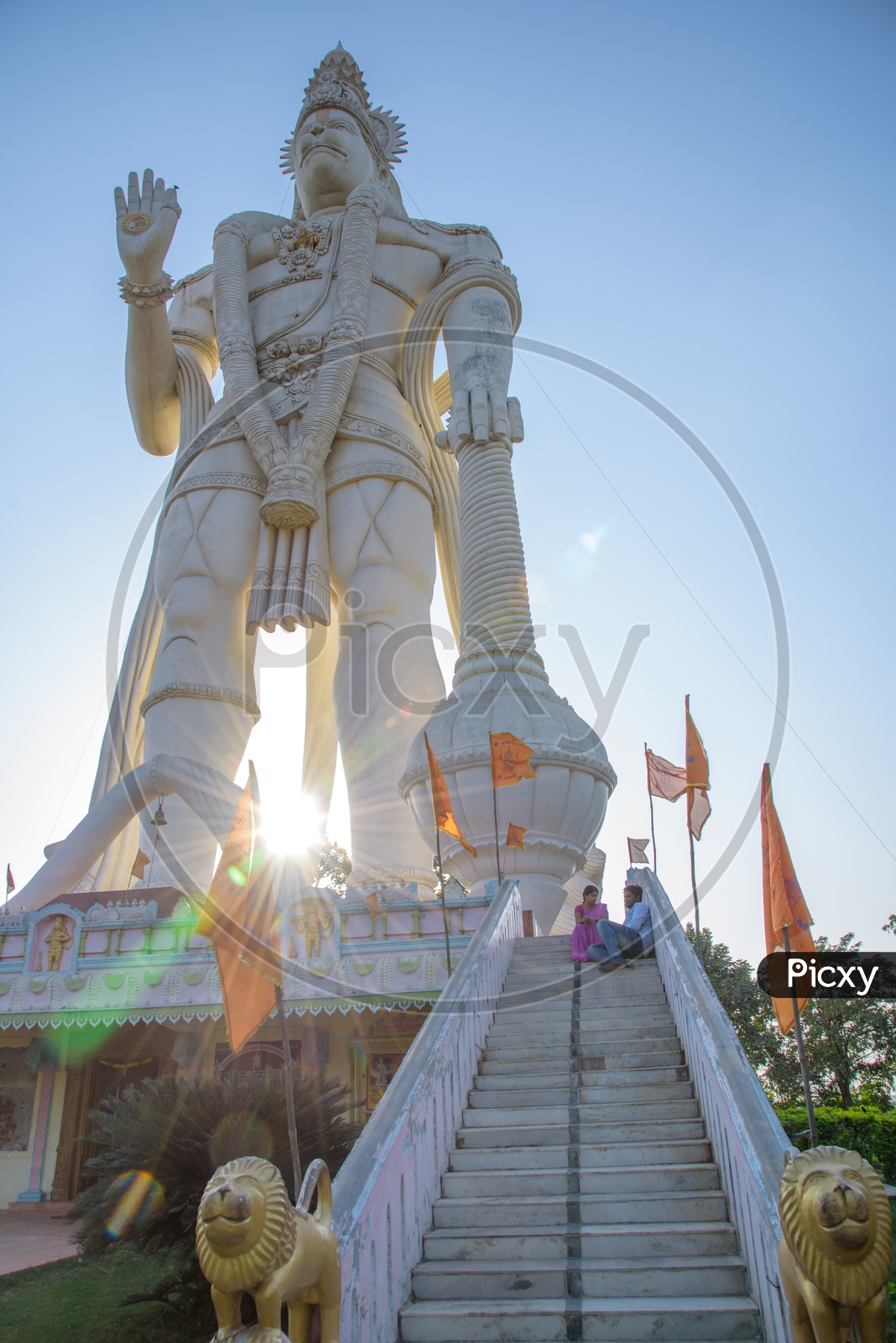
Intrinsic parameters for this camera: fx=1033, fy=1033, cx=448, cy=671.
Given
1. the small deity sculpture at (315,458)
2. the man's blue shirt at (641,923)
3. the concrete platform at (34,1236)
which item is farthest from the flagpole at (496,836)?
the concrete platform at (34,1236)

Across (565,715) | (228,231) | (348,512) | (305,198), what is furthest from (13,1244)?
(305,198)

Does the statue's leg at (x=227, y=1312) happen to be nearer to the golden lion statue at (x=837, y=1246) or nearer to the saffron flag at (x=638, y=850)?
the golden lion statue at (x=837, y=1246)

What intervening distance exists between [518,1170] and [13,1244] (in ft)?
16.9

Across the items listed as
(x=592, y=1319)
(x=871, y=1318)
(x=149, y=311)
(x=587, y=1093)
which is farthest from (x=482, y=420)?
(x=871, y=1318)

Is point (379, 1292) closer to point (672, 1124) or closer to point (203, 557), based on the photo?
point (672, 1124)

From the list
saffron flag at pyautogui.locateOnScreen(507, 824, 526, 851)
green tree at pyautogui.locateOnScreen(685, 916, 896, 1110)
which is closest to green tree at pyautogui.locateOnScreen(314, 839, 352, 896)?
green tree at pyautogui.locateOnScreen(685, 916, 896, 1110)

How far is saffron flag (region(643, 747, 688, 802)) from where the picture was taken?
36.2 ft

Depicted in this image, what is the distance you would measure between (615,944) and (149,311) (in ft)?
29.9

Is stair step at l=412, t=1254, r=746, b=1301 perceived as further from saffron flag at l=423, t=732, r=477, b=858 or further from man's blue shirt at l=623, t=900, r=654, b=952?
saffron flag at l=423, t=732, r=477, b=858

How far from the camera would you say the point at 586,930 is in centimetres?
762

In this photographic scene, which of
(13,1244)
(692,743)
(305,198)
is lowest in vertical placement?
(13,1244)

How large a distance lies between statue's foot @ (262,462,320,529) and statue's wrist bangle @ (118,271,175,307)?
260 cm

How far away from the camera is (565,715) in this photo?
985cm

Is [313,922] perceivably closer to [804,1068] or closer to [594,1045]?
[594,1045]
